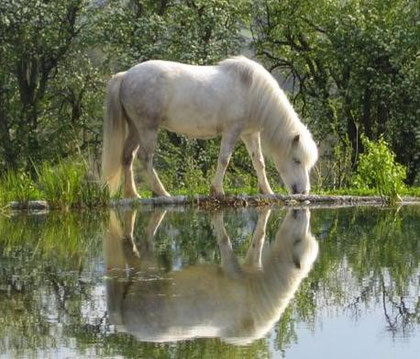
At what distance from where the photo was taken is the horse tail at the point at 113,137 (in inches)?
583

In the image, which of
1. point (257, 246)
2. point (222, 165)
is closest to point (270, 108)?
point (222, 165)

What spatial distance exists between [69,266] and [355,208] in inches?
267

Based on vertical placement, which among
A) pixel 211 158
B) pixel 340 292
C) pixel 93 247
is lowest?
pixel 211 158

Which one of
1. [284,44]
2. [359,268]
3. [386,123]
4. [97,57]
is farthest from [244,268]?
[97,57]

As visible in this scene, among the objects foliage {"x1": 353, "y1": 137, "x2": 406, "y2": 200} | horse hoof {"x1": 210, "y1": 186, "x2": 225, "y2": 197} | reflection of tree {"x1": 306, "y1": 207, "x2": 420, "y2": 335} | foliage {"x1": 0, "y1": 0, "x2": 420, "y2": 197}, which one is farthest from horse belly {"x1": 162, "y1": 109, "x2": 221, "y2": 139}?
foliage {"x1": 0, "y1": 0, "x2": 420, "y2": 197}

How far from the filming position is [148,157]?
1495 cm

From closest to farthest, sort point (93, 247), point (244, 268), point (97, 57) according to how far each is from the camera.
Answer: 1. point (244, 268)
2. point (93, 247)
3. point (97, 57)

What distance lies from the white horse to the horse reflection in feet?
14.4

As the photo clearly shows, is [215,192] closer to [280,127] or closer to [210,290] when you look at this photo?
[280,127]

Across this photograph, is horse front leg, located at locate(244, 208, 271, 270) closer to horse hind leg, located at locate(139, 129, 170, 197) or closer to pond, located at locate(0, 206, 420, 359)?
pond, located at locate(0, 206, 420, 359)

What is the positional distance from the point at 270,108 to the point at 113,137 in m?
2.19

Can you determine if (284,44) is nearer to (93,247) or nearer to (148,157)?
(148,157)

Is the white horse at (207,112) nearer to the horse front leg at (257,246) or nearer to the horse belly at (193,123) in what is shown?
the horse belly at (193,123)

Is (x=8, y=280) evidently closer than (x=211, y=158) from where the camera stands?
Yes
